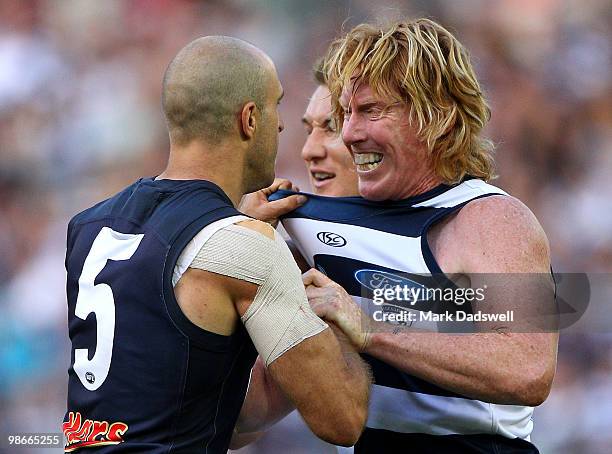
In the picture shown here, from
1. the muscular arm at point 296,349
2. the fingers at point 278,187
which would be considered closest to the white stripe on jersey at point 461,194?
the fingers at point 278,187

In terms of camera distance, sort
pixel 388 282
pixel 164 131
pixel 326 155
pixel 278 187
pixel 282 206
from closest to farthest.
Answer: pixel 388 282, pixel 282 206, pixel 278 187, pixel 326 155, pixel 164 131

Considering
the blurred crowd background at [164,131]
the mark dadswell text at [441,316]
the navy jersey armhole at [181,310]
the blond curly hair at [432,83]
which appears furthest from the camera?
the blurred crowd background at [164,131]

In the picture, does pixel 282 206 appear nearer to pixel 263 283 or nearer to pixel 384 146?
pixel 384 146

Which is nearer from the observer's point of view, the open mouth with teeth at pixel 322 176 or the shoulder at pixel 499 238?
the shoulder at pixel 499 238

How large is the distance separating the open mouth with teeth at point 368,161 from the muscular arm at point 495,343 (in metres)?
0.50

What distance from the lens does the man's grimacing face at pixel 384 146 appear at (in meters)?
3.39

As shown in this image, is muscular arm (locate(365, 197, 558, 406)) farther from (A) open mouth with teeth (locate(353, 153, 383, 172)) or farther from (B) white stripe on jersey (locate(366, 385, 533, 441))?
(A) open mouth with teeth (locate(353, 153, 383, 172))

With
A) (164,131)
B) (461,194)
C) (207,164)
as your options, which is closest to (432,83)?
(461,194)

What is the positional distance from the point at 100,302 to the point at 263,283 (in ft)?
1.59

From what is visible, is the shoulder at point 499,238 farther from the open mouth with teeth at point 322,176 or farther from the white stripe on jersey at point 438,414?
the open mouth with teeth at point 322,176

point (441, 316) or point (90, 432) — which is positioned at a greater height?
point (441, 316)

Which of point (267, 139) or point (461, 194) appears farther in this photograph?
point (461, 194)

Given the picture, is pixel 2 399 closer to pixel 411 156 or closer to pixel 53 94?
pixel 53 94

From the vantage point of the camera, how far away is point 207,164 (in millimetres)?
2932
